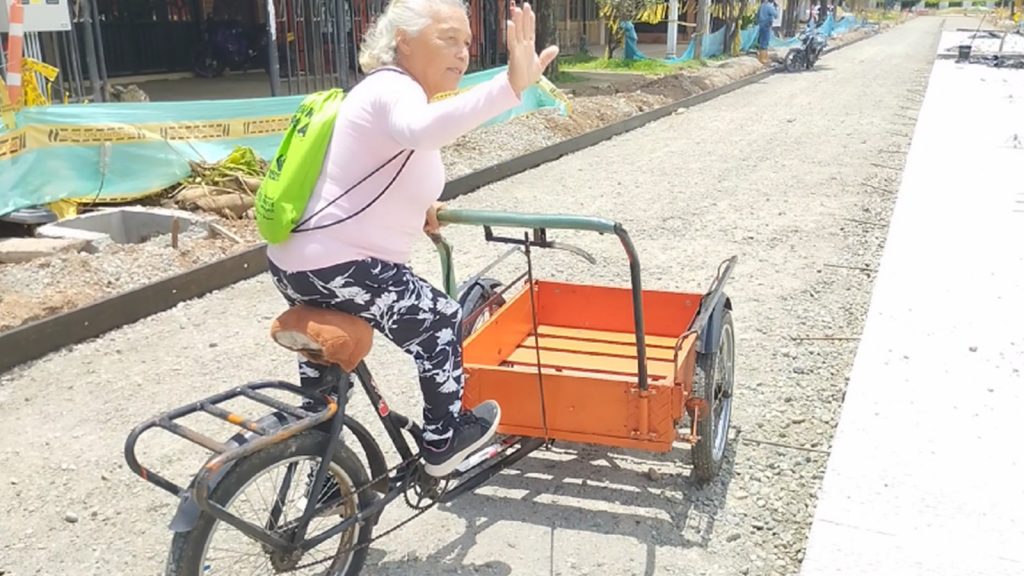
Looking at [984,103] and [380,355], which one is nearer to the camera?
[380,355]

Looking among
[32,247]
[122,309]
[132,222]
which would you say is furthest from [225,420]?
[132,222]

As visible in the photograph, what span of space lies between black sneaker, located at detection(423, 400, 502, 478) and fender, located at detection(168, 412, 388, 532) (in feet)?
0.50

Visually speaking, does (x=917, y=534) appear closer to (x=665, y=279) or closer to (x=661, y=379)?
(x=661, y=379)

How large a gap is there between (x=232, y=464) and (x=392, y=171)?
90 centimetres

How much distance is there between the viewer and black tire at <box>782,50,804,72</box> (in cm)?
2647

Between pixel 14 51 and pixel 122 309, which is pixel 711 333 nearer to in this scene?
pixel 122 309

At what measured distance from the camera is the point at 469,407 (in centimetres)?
344

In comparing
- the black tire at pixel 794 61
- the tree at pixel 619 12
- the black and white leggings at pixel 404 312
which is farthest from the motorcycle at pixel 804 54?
the black and white leggings at pixel 404 312

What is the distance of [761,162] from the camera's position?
37.9 feet

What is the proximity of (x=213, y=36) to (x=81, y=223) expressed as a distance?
12.5 metres

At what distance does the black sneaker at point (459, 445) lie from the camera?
301 centimetres

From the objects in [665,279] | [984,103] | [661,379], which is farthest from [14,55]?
[984,103]

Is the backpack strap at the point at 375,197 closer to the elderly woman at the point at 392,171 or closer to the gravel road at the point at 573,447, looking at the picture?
the elderly woman at the point at 392,171

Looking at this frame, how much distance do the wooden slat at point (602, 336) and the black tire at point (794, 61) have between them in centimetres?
2415
